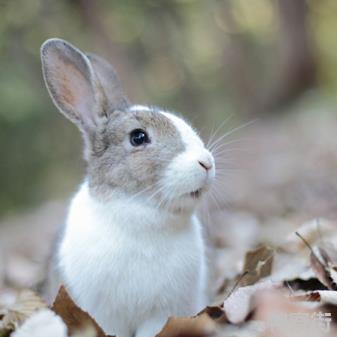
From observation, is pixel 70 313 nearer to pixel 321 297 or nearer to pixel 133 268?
pixel 133 268

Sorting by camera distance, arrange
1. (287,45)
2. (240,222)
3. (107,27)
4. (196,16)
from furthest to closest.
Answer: (196,16) → (287,45) → (107,27) → (240,222)

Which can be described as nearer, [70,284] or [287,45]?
[70,284]

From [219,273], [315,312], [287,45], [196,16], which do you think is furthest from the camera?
[196,16]

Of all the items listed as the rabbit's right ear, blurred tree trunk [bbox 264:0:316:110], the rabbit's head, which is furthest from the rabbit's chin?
blurred tree trunk [bbox 264:0:316:110]

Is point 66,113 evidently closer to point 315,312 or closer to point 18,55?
point 315,312

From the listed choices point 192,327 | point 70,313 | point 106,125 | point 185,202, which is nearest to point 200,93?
point 106,125

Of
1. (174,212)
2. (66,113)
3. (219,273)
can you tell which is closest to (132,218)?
(174,212)
